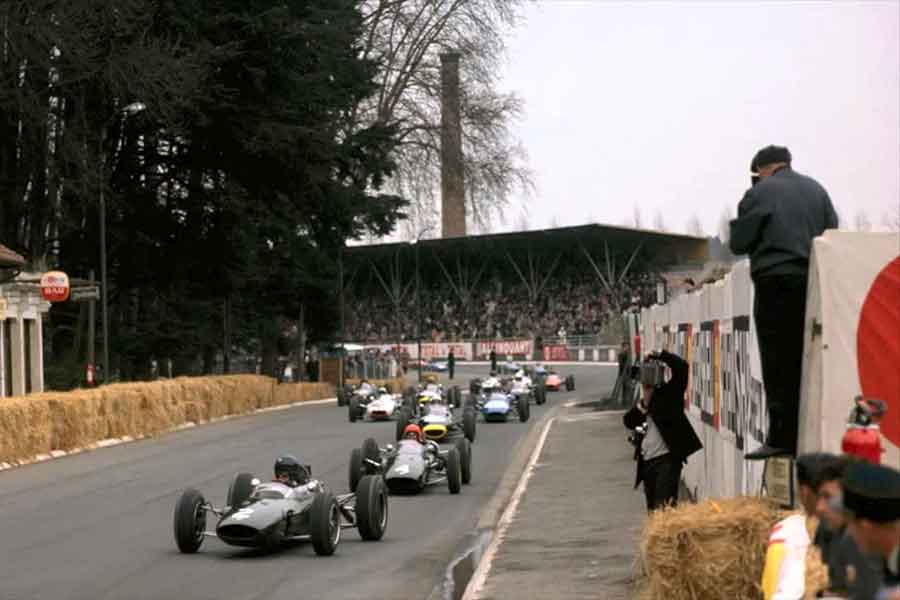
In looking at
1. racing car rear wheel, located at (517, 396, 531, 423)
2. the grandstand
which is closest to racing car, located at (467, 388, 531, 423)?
racing car rear wheel, located at (517, 396, 531, 423)

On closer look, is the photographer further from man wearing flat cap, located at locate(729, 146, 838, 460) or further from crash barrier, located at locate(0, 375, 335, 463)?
crash barrier, located at locate(0, 375, 335, 463)

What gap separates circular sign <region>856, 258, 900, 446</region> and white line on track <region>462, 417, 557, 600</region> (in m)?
5.03

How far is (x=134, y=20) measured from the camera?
1706 inches

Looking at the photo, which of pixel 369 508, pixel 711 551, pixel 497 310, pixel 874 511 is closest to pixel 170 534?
pixel 369 508

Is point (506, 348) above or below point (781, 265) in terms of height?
below

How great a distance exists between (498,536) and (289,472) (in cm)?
215

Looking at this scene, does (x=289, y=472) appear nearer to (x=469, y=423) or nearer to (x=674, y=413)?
(x=674, y=413)

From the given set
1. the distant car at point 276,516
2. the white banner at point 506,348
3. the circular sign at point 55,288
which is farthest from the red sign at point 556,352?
the distant car at point 276,516

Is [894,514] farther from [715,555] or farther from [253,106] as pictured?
[253,106]

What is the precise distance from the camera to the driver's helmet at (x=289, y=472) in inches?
647

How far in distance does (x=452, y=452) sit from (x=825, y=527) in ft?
56.6

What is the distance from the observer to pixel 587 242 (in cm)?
9025

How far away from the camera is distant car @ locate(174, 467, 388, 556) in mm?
15273

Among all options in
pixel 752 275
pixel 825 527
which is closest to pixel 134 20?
pixel 752 275
